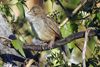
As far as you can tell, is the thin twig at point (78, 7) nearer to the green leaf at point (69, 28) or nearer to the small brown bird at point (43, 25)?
the green leaf at point (69, 28)

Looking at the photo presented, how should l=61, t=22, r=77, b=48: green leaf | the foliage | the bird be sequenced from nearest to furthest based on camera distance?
the foliage
l=61, t=22, r=77, b=48: green leaf
the bird

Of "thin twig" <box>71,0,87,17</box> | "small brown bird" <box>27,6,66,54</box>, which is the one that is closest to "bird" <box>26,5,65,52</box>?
"small brown bird" <box>27,6,66,54</box>

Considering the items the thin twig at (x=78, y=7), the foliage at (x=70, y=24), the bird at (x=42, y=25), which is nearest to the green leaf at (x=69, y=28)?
the foliage at (x=70, y=24)

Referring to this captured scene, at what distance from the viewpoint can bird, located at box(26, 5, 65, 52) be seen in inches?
145

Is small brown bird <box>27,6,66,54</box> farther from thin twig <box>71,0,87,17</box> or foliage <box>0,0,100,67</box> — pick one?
thin twig <box>71,0,87,17</box>

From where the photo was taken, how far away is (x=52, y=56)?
3.10 meters

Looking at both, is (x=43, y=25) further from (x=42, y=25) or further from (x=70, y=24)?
(x=70, y=24)

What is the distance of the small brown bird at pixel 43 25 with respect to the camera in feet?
12.1

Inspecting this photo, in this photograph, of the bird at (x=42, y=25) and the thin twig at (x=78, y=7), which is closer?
the thin twig at (x=78, y=7)

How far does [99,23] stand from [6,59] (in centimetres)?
103

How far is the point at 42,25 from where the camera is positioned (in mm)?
3773

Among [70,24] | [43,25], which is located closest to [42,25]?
[43,25]

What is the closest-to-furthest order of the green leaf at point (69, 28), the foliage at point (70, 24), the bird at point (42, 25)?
the foliage at point (70, 24)
the green leaf at point (69, 28)
the bird at point (42, 25)

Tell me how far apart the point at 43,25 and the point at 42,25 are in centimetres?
3
